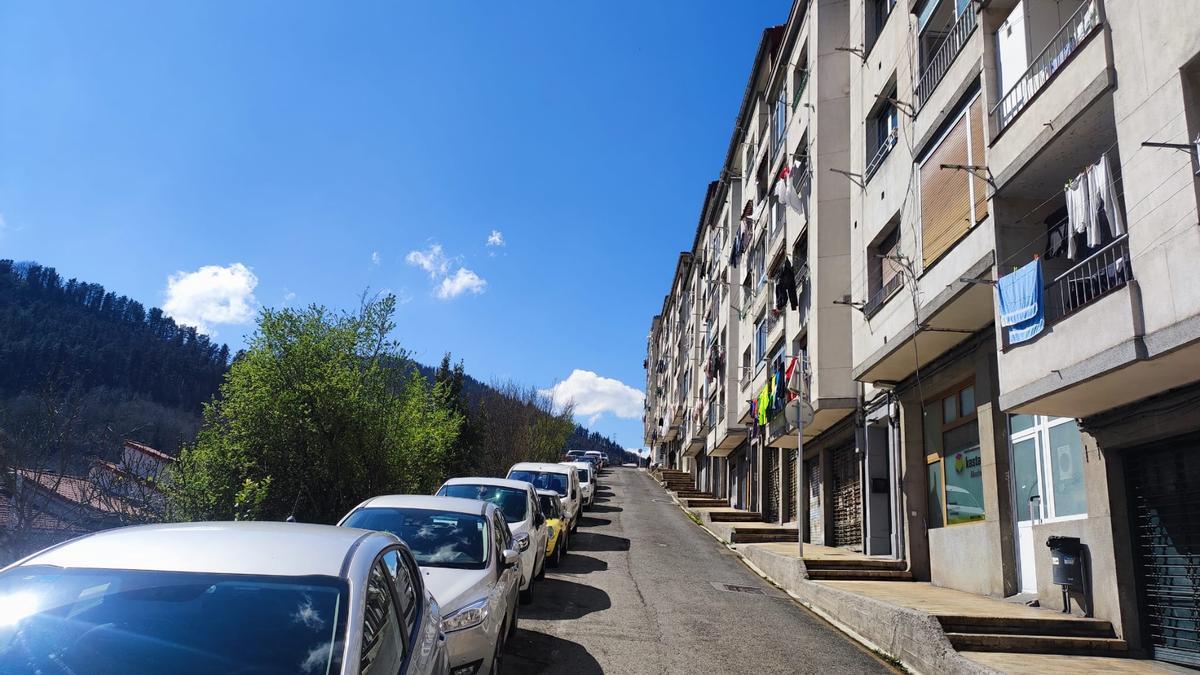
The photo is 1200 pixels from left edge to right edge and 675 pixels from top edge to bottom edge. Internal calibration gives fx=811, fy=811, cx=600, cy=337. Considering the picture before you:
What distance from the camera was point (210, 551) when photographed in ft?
12.1

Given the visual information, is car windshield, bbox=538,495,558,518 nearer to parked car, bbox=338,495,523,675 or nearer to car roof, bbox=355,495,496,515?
parked car, bbox=338,495,523,675

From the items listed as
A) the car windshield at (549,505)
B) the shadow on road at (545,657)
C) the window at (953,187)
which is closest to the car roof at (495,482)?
the car windshield at (549,505)

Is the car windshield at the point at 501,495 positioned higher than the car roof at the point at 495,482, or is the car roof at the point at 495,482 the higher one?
the car roof at the point at 495,482

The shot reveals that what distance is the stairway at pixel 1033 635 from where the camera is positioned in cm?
884

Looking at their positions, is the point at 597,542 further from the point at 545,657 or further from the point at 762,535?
the point at 545,657

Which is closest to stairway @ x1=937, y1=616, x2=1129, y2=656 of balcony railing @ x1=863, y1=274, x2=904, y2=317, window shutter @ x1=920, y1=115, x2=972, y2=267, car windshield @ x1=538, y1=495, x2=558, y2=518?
window shutter @ x1=920, y1=115, x2=972, y2=267

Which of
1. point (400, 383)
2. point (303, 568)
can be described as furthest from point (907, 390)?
point (303, 568)

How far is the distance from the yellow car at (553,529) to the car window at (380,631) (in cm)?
1047

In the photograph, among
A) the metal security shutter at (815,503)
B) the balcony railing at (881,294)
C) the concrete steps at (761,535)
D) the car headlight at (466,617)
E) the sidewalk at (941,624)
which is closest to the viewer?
the car headlight at (466,617)

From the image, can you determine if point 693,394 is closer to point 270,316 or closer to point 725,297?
point 725,297

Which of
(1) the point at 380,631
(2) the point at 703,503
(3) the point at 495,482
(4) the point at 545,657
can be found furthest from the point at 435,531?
(2) the point at 703,503

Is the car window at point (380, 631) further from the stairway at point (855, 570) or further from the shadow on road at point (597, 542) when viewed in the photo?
the shadow on road at point (597, 542)

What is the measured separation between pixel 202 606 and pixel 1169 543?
961 centimetres

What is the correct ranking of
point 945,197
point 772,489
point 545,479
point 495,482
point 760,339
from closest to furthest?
1. point 945,197
2. point 495,482
3. point 545,479
4. point 760,339
5. point 772,489
